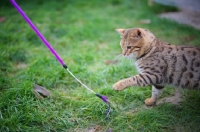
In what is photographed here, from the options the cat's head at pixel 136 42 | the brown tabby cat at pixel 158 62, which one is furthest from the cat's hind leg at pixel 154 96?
the cat's head at pixel 136 42

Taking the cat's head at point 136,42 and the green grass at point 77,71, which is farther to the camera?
the cat's head at point 136,42

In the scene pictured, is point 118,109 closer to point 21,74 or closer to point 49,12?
point 21,74

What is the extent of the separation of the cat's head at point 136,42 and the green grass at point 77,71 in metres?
0.65

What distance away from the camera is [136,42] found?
10.3 ft

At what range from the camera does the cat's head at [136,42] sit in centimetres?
314

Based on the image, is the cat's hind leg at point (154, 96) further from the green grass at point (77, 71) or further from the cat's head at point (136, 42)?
the cat's head at point (136, 42)

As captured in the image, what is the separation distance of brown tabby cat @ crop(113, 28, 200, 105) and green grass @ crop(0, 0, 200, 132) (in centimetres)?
39

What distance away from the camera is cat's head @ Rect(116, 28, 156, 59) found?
3141mm

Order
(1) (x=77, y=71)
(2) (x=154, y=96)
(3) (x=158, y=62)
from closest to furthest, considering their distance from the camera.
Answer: (3) (x=158, y=62), (2) (x=154, y=96), (1) (x=77, y=71)

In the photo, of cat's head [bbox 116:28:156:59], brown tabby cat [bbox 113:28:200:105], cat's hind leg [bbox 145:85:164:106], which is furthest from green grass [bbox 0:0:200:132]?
cat's head [bbox 116:28:156:59]

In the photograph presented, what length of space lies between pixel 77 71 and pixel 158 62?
1521 millimetres

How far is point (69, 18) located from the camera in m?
6.38

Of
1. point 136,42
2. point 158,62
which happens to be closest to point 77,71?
point 136,42

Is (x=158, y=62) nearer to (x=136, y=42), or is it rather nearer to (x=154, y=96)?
(x=136, y=42)
